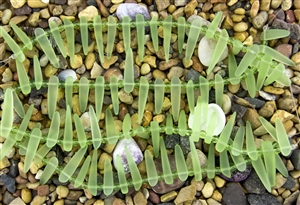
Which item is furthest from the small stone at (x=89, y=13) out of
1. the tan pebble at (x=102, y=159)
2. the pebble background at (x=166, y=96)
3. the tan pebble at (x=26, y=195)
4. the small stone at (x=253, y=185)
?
the small stone at (x=253, y=185)

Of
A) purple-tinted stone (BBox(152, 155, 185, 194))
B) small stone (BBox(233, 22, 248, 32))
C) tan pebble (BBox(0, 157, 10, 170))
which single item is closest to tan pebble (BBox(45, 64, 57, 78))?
tan pebble (BBox(0, 157, 10, 170))

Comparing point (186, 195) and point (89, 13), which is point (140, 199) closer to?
point (186, 195)

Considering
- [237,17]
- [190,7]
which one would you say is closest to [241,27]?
[237,17]

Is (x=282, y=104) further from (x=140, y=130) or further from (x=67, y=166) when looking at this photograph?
(x=67, y=166)

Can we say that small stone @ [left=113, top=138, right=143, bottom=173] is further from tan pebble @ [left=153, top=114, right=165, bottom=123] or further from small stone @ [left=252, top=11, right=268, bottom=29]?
small stone @ [left=252, top=11, right=268, bottom=29]

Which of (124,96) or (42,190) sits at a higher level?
(124,96)

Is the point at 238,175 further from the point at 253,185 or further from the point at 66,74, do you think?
the point at 66,74

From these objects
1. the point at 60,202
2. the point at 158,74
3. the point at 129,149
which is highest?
the point at 158,74

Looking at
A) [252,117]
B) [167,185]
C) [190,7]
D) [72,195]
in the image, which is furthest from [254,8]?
[72,195]
